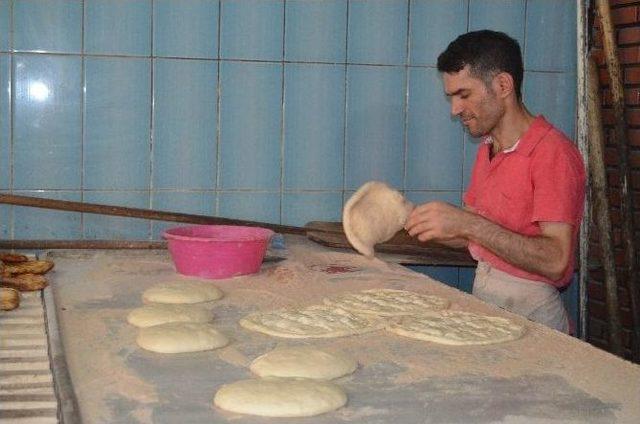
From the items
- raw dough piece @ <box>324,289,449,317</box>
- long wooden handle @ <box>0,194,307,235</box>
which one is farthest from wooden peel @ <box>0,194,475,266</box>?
raw dough piece @ <box>324,289,449,317</box>

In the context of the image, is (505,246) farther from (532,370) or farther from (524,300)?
(532,370)

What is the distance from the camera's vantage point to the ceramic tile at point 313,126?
378 centimetres

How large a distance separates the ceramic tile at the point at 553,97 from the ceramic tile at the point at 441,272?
2.84ft

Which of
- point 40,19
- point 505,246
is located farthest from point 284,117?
point 505,246

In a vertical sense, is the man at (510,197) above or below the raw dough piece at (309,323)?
above

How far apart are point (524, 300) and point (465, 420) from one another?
136cm

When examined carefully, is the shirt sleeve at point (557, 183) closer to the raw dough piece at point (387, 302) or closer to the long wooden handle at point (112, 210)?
the raw dough piece at point (387, 302)

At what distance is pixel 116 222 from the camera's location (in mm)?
3672

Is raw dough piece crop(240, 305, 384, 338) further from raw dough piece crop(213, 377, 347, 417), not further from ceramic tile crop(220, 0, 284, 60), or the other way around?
ceramic tile crop(220, 0, 284, 60)

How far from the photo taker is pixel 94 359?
180 cm

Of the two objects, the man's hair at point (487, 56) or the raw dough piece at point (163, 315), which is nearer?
the raw dough piece at point (163, 315)

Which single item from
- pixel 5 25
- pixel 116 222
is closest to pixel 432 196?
pixel 116 222

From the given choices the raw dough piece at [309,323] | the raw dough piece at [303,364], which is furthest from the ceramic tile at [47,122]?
the raw dough piece at [303,364]

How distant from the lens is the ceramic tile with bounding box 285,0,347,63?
3.76 m
